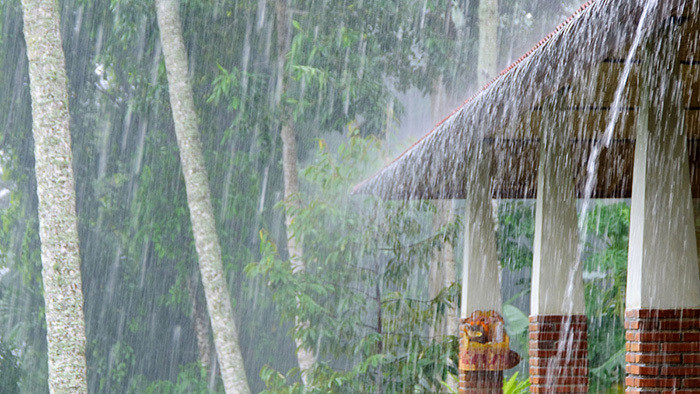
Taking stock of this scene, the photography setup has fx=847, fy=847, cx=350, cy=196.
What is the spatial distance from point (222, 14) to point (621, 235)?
8.96 m

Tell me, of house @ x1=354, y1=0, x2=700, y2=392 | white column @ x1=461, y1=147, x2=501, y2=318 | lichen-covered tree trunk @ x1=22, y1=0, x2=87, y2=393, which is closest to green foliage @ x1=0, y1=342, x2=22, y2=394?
lichen-covered tree trunk @ x1=22, y1=0, x2=87, y2=393

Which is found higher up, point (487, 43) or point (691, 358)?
point (487, 43)

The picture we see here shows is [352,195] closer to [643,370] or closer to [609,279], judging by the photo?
[609,279]

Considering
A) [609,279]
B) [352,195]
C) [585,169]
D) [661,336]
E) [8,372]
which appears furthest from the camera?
[8,372]

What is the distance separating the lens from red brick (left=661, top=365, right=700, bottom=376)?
4125mm

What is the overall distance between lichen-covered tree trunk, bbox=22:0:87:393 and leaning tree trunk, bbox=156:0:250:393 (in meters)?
2.39

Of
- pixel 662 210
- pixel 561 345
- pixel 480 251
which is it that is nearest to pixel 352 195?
pixel 480 251

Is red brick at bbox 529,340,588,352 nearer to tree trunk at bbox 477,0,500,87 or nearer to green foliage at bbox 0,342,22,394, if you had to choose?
tree trunk at bbox 477,0,500,87

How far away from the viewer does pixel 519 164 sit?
7613 millimetres

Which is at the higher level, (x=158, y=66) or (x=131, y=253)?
(x=158, y=66)

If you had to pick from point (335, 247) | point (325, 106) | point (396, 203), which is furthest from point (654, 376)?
point (325, 106)

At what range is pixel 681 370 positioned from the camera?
4.14 meters

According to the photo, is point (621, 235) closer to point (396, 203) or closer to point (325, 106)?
point (396, 203)

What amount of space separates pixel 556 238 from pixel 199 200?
824cm
